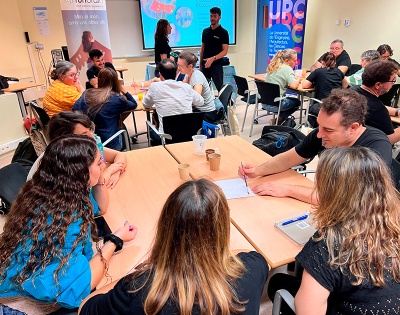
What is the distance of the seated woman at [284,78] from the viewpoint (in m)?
4.36

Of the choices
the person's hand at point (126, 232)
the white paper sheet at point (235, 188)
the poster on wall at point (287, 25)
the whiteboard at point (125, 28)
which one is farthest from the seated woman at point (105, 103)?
the poster on wall at point (287, 25)

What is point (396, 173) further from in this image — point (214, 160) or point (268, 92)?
point (268, 92)

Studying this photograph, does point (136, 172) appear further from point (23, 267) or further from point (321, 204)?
point (321, 204)

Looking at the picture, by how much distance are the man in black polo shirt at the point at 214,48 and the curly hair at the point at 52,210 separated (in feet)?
15.1

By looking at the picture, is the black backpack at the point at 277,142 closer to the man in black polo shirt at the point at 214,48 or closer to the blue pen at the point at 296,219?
the blue pen at the point at 296,219

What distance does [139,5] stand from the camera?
22.0 ft

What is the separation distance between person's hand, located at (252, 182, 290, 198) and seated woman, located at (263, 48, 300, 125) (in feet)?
9.39

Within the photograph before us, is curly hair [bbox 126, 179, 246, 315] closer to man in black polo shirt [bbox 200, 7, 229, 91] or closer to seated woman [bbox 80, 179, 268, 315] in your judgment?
seated woman [bbox 80, 179, 268, 315]

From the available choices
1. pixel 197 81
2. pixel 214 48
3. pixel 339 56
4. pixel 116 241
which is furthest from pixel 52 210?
pixel 339 56

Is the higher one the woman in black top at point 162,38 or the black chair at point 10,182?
the woman in black top at point 162,38

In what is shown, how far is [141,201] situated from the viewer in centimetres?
163

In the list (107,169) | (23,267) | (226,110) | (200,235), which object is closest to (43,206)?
(23,267)

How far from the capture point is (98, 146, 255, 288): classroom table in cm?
126

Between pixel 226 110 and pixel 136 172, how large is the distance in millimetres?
2029
